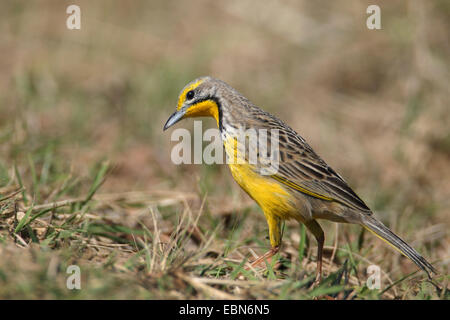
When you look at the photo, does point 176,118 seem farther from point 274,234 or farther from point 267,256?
point 267,256

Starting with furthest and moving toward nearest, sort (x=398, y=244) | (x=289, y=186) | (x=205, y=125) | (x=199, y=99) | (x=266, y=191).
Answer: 1. (x=205, y=125)
2. (x=199, y=99)
3. (x=289, y=186)
4. (x=266, y=191)
5. (x=398, y=244)

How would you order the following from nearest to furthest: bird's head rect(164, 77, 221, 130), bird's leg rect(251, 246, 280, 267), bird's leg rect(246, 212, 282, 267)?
1. bird's leg rect(251, 246, 280, 267)
2. bird's leg rect(246, 212, 282, 267)
3. bird's head rect(164, 77, 221, 130)

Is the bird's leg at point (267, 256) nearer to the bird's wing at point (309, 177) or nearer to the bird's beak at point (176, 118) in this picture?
the bird's wing at point (309, 177)

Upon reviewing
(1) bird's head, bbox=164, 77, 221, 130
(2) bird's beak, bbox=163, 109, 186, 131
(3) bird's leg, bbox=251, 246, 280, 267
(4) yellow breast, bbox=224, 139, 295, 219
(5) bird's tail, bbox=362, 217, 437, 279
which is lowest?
(3) bird's leg, bbox=251, 246, 280, 267

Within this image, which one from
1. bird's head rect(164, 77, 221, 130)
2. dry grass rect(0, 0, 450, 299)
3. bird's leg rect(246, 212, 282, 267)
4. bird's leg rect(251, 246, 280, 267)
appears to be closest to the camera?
dry grass rect(0, 0, 450, 299)

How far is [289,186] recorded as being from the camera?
486cm

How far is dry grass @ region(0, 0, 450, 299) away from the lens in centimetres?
411

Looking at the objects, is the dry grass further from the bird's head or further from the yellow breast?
the bird's head

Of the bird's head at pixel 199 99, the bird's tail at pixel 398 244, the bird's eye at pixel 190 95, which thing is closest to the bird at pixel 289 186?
the bird's tail at pixel 398 244

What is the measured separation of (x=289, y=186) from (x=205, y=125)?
370cm

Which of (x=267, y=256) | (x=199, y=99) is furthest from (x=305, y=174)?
(x=199, y=99)

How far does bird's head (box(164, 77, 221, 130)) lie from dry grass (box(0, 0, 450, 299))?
0.83 meters

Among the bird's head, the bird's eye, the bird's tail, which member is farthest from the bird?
the bird's eye
